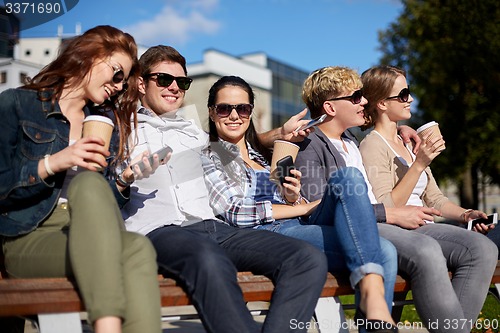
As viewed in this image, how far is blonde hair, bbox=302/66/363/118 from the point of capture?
398 centimetres

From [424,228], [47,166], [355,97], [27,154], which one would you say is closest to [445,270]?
[424,228]

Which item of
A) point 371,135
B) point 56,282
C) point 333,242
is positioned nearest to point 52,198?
point 56,282

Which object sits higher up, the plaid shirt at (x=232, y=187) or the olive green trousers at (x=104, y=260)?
the plaid shirt at (x=232, y=187)

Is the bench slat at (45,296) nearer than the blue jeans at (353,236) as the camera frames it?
Yes

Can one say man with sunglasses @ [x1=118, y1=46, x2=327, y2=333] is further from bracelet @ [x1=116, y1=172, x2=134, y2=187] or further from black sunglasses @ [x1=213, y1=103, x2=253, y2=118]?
bracelet @ [x1=116, y1=172, x2=134, y2=187]

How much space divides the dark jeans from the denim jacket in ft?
1.51

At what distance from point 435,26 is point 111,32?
51.1 ft

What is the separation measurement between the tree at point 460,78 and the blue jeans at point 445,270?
12.8 meters

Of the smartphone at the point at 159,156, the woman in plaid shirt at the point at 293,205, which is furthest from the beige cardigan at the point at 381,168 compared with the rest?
the smartphone at the point at 159,156

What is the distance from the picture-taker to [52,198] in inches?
111

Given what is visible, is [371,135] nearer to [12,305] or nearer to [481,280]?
[481,280]

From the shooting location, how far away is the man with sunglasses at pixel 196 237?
267cm

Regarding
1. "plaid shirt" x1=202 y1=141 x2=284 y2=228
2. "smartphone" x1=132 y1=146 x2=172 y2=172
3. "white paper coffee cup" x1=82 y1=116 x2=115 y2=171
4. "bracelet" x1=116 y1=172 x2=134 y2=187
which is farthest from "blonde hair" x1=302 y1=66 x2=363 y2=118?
"white paper coffee cup" x1=82 y1=116 x2=115 y2=171

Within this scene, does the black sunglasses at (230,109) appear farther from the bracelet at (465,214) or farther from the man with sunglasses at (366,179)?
the bracelet at (465,214)
